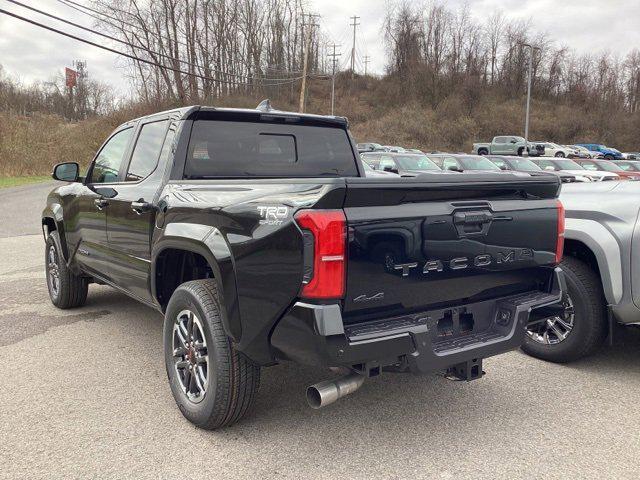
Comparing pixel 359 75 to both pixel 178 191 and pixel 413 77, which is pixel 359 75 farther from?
pixel 178 191

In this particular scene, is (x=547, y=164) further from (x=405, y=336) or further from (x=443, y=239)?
(x=405, y=336)

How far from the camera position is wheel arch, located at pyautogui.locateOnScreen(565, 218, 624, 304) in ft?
12.6

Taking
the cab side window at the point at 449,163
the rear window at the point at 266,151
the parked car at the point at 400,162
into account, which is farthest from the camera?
the cab side window at the point at 449,163

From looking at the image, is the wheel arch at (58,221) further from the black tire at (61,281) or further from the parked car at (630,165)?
the parked car at (630,165)

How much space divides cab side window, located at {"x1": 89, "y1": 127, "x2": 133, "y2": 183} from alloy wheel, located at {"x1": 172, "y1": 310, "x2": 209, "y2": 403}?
1765mm

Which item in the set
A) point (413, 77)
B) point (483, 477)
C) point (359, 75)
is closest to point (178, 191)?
point (483, 477)

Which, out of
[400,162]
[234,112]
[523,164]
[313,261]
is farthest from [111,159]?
[523,164]

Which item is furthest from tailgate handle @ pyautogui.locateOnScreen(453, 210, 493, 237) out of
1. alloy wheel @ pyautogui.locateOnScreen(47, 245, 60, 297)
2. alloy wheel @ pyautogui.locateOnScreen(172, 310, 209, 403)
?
alloy wheel @ pyautogui.locateOnScreen(47, 245, 60, 297)

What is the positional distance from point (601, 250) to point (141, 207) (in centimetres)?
333

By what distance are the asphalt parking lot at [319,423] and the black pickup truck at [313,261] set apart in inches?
12.2

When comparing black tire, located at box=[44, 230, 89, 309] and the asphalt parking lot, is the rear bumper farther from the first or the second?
black tire, located at box=[44, 230, 89, 309]

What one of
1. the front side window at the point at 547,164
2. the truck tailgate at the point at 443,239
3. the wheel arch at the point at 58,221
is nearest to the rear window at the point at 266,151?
the truck tailgate at the point at 443,239

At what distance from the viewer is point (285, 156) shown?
13.5 ft

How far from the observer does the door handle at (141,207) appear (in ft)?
11.8
